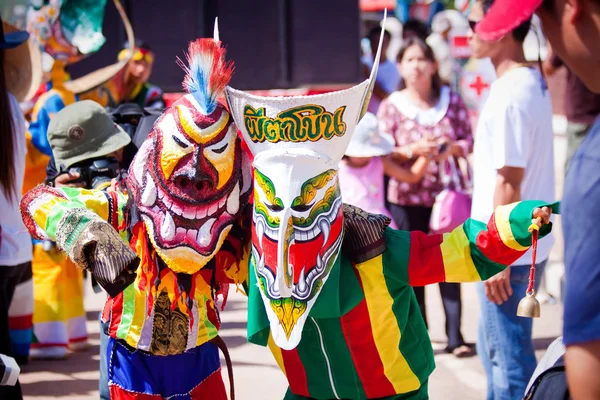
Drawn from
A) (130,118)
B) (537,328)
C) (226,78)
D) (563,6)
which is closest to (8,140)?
(130,118)

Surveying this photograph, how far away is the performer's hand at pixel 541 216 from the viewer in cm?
246

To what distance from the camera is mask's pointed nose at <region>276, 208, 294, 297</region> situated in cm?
249

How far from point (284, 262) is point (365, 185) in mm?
2754

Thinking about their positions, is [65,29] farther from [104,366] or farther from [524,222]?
[524,222]

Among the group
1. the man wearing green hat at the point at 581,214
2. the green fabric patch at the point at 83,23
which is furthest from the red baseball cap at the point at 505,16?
the green fabric patch at the point at 83,23

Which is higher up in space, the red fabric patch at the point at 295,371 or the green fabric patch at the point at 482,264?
the green fabric patch at the point at 482,264

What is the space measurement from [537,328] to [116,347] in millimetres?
3663

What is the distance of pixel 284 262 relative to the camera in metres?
2.50

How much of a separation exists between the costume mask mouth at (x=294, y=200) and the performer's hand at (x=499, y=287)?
1175mm

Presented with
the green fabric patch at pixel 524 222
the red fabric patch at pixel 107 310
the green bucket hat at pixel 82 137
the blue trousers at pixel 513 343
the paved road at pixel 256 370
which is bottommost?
the paved road at pixel 256 370

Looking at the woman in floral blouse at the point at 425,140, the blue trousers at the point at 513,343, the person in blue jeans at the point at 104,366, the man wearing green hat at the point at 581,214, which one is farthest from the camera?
the woman in floral blouse at the point at 425,140

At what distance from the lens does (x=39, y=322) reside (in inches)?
220

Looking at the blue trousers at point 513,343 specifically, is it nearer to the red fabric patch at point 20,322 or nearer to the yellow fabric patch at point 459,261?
the yellow fabric patch at point 459,261

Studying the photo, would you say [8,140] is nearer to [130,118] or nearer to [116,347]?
[130,118]
